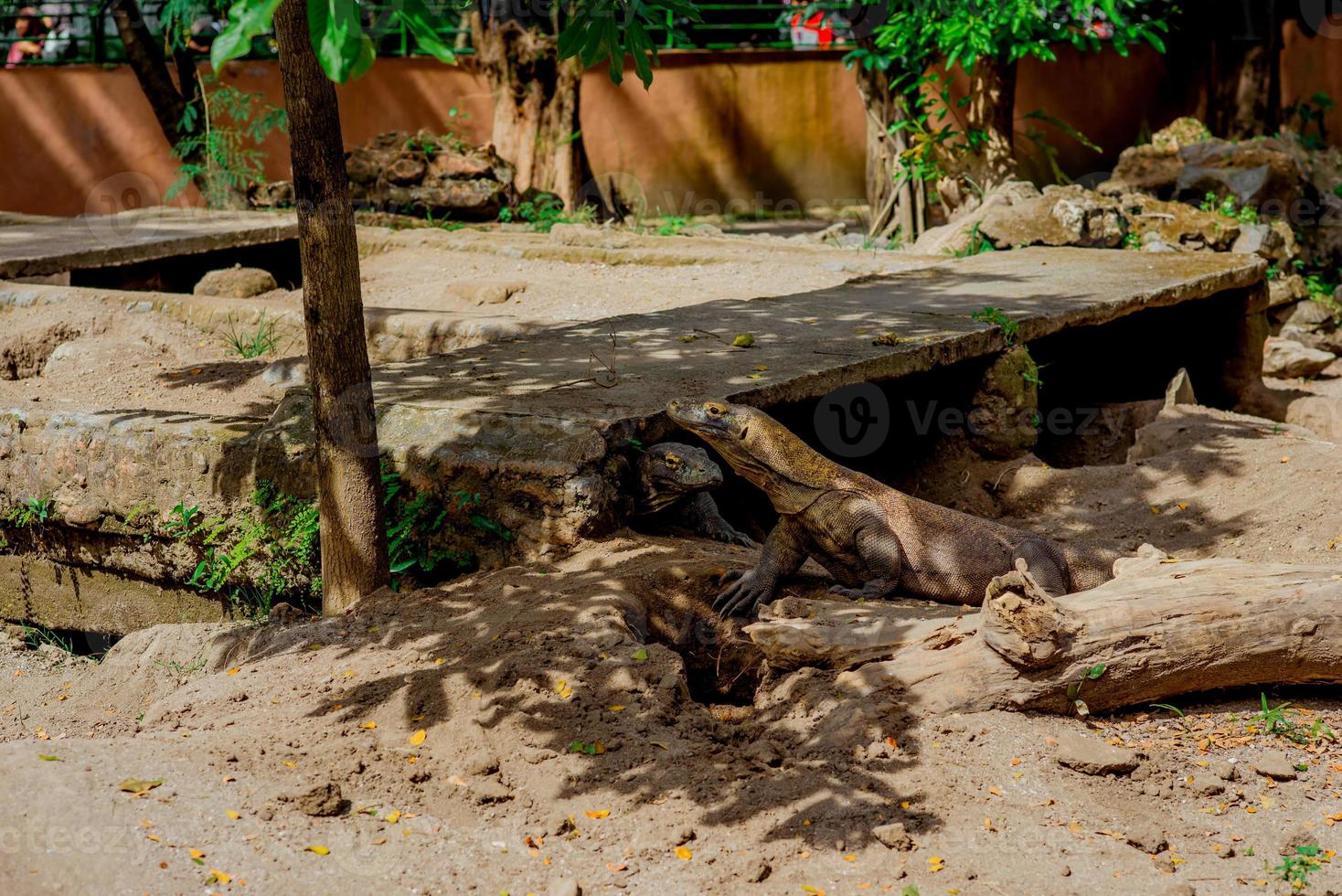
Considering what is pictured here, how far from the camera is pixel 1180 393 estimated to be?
7895mm

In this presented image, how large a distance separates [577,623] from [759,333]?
2.92 meters

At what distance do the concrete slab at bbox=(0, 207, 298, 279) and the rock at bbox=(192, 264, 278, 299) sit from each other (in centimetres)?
42

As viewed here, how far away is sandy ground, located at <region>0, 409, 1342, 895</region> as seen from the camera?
10.5 ft

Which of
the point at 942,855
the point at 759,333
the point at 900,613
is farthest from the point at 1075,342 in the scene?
the point at 942,855

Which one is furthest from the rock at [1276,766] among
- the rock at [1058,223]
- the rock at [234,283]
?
the rock at [234,283]

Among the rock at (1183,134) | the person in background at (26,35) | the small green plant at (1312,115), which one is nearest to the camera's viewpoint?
the rock at (1183,134)

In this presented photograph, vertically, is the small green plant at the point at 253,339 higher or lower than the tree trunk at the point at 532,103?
lower

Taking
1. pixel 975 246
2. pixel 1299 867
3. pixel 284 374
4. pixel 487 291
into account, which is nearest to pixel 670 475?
pixel 1299 867

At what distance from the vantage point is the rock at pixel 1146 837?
3.31 metres

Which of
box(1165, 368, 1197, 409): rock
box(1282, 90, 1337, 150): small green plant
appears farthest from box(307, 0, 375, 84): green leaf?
Answer: box(1282, 90, 1337, 150): small green plant

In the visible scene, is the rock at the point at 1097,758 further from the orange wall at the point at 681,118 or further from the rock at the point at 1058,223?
the orange wall at the point at 681,118

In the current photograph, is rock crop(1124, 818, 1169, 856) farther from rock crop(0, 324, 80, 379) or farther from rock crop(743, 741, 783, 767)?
rock crop(0, 324, 80, 379)

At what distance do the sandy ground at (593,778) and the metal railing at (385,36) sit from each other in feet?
32.9

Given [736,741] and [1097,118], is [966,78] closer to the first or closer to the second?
[1097,118]
